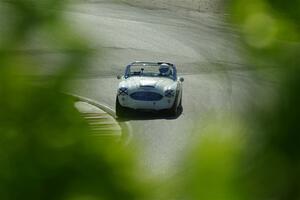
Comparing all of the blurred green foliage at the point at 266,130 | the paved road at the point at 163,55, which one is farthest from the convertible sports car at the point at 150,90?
the blurred green foliage at the point at 266,130

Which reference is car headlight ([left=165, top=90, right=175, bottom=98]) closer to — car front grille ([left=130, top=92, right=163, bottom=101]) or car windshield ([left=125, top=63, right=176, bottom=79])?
car front grille ([left=130, top=92, right=163, bottom=101])

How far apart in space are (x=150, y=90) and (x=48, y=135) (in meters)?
19.4

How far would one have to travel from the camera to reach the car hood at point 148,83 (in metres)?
21.3

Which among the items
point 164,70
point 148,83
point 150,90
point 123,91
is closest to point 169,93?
point 150,90

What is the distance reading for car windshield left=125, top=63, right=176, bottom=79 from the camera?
21.6 meters

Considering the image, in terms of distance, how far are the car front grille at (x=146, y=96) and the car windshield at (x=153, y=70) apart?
57 centimetres

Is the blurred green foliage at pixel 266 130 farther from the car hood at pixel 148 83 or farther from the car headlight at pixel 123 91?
the car hood at pixel 148 83

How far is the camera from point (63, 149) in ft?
6.40

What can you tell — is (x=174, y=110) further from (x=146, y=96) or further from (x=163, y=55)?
(x=163, y=55)

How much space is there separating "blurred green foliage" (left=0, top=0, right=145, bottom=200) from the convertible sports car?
18.9 m

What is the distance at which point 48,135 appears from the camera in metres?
1.95

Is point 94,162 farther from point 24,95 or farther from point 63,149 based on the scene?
point 24,95

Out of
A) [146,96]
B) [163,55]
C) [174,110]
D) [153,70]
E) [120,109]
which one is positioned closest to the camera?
[120,109]

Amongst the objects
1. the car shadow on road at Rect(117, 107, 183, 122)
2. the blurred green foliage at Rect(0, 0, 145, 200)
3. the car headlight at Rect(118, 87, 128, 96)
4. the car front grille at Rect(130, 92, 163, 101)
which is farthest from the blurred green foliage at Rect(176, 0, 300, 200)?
the car front grille at Rect(130, 92, 163, 101)
